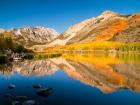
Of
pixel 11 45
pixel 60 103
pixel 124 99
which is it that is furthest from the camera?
pixel 11 45

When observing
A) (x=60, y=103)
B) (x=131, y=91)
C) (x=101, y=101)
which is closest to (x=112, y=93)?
(x=131, y=91)

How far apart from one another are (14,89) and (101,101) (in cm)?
1419

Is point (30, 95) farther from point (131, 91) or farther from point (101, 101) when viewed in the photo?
point (131, 91)

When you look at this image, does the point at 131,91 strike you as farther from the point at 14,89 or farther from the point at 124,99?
the point at 14,89

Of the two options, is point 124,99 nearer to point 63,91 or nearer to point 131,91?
point 131,91

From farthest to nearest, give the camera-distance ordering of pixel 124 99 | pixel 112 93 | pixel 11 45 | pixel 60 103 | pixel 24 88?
pixel 11 45, pixel 24 88, pixel 112 93, pixel 124 99, pixel 60 103

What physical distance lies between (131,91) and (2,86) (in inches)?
785

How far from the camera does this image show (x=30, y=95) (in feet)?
121

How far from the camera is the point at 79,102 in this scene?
33656mm

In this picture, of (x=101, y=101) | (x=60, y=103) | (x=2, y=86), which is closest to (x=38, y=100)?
(x=60, y=103)

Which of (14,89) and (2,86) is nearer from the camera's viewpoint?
(14,89)

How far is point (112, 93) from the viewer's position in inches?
1623

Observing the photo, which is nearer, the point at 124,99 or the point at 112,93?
the point at 124,99

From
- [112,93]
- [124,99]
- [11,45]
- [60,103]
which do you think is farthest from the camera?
[11,45]
